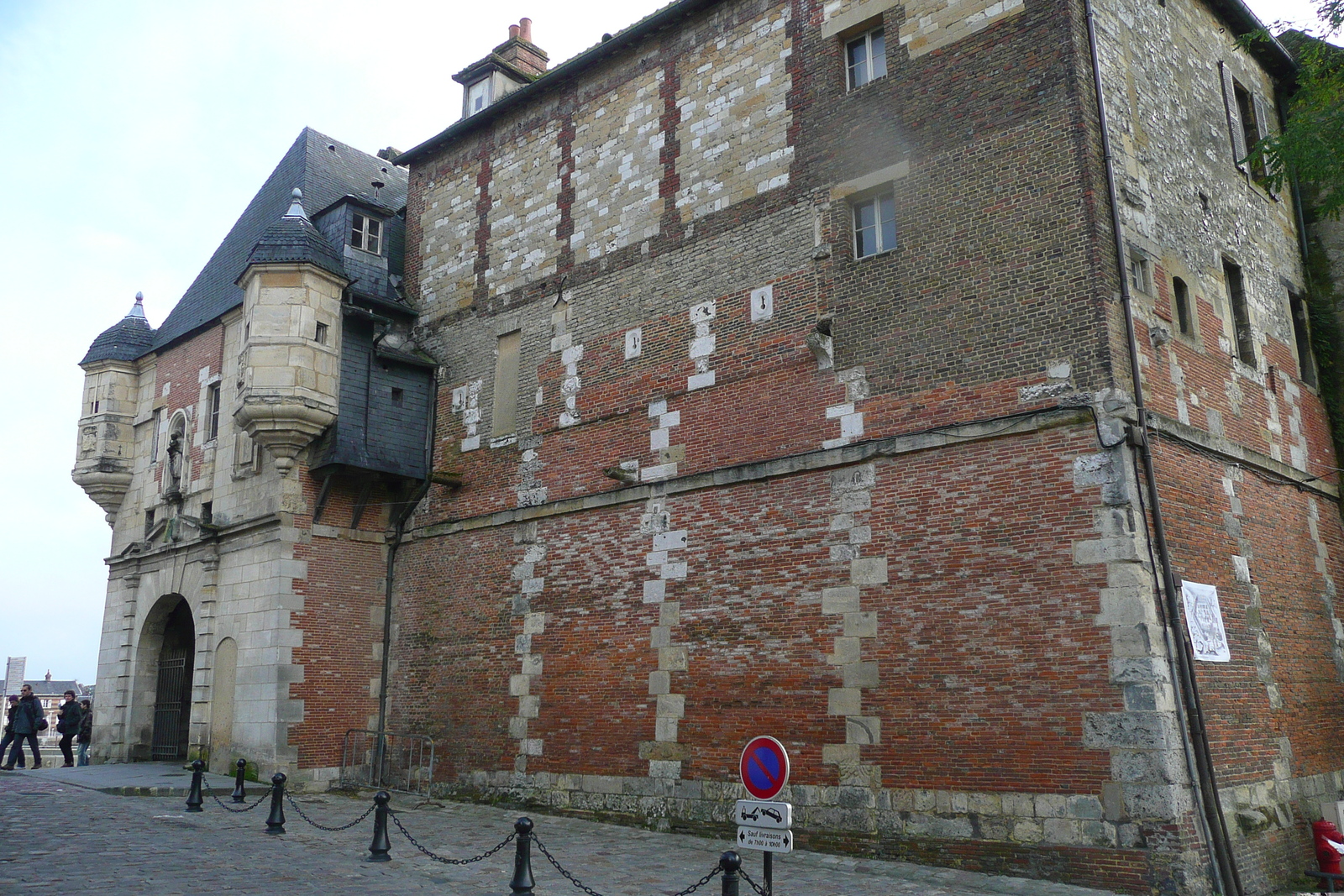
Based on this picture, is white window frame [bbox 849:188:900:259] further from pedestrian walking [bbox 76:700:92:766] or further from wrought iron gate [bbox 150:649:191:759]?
pedestrian walking [bbox 76:700:92:766]

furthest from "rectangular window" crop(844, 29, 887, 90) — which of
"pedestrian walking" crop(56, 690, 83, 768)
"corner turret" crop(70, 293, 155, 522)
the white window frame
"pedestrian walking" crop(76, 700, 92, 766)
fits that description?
"pedestrian walking" crop(56, 690, 83, 768)

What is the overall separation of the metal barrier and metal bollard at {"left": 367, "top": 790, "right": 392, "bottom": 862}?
538cm

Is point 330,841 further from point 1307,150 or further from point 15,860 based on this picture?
point 1307,150

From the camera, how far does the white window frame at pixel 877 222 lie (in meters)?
12.5

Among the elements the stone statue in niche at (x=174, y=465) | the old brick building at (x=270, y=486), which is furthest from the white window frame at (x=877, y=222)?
the stone statue in niche at (x=174, y=465)

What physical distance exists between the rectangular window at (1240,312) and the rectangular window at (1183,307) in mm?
1527

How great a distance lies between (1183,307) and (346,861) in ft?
35.8

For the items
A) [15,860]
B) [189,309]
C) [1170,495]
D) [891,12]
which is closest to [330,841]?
[15,860]

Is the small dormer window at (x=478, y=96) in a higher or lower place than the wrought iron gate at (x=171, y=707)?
higher

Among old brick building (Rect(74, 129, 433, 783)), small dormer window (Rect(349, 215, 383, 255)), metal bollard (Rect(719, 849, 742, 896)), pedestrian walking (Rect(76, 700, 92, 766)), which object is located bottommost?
metal bollard (Rect(719, 849, 742, 896))

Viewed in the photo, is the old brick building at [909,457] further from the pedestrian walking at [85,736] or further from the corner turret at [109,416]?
the corner turret at [109,416]

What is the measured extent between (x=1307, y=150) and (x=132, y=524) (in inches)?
800

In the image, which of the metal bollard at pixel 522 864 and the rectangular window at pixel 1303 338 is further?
the rectangular window at pixel 1303 338

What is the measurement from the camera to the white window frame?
1255cm
